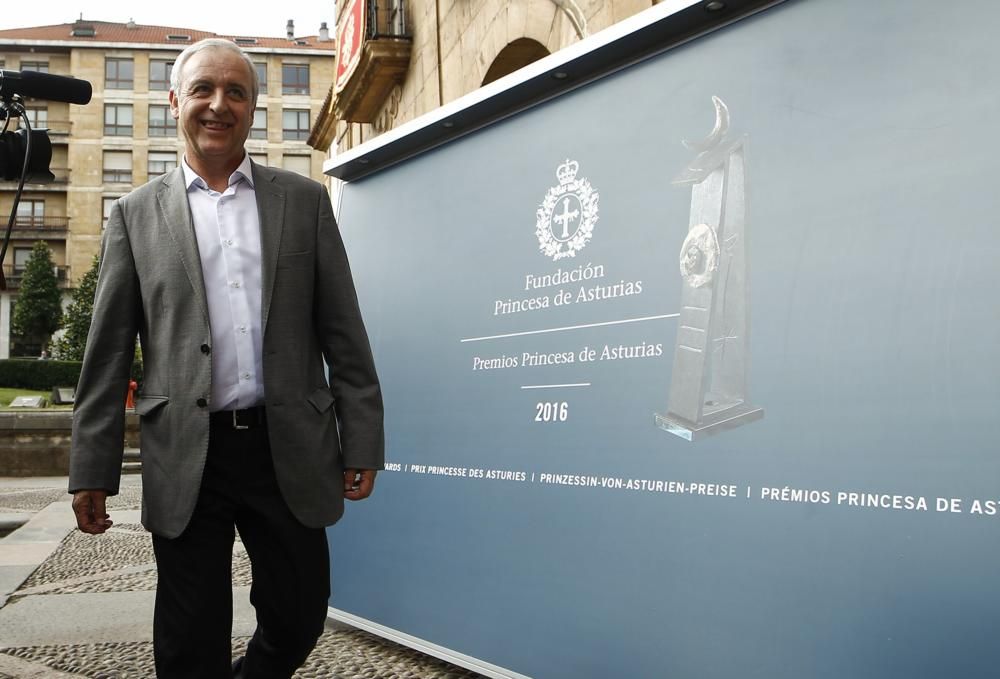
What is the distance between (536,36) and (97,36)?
67.1 metres

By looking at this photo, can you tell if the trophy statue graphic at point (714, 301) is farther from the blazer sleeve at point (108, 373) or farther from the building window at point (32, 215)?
the building window at point (32, 215)

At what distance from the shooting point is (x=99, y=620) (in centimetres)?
471

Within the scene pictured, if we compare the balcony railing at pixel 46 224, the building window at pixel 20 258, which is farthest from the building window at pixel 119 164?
the building window at pixel 20 258

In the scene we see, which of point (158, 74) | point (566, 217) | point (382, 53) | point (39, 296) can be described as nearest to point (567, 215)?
point (566, 217)

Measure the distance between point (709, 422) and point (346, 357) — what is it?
0.91 m

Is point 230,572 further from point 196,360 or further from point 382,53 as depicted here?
point 382,53

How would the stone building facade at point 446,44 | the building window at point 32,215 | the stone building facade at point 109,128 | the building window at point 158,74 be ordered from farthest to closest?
the building window at point 158,74, the building window at point 32,215, the stone building facade at point 109,128, the stone building facade at point 446,44

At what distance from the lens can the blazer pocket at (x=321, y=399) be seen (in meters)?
2.47

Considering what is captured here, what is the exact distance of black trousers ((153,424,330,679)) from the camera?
2314 mm

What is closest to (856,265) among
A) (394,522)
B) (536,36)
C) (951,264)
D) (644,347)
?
(951,264)

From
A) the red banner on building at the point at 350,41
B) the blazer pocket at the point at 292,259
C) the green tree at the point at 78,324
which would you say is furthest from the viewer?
the green tree at the point at 78,324

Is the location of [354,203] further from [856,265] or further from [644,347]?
[856,265]

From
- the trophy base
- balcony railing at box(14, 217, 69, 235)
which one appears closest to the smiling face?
the trophy base

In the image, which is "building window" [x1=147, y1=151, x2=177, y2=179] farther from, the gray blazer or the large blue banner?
the gray blazer
